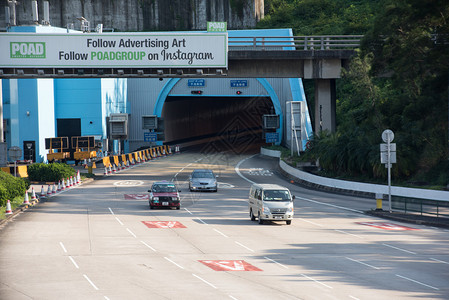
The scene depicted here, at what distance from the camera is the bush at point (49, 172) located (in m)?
49.0

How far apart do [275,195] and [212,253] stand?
324 inches

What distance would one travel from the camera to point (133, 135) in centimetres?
8462

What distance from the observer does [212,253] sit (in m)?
22.1

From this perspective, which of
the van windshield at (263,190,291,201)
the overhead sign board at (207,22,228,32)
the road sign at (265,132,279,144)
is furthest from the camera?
the road sign at (265,132,279,144)

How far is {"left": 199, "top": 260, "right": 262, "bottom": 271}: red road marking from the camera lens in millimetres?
19422

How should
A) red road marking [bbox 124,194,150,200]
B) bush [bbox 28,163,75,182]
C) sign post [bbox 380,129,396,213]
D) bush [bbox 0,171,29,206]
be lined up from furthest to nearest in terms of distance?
bush [bbox 28,163,75,182], red road marking [bbox 124,194,150,200], sign post [bbox 380,129,396,213], bush [bbox 0,171,29,206]

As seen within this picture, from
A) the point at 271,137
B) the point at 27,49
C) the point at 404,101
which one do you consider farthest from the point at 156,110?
the point at 404,101

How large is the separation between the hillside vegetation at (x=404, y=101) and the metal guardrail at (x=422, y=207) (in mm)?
6823

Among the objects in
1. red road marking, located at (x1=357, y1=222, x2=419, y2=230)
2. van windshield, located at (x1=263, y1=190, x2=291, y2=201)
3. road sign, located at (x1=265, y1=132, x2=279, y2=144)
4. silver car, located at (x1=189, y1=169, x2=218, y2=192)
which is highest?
road sign, located at (x1=265, y1=132, x2=279, y2=144)

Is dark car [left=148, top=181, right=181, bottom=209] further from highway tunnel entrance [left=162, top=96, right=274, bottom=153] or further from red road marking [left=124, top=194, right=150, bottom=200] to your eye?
highway tunnel entrance [left=162, top=96, right=274, bottom=153]

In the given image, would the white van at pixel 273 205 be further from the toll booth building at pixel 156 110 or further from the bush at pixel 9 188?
the toll booth building at pixel 156 110

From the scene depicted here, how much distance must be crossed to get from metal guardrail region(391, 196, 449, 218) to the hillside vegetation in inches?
269

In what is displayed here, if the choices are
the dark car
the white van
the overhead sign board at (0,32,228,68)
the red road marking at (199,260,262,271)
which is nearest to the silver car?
the overhead sign board at (0,32,228,68)

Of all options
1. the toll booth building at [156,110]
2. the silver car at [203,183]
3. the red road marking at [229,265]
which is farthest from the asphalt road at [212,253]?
the toll booth building at [156,110]
